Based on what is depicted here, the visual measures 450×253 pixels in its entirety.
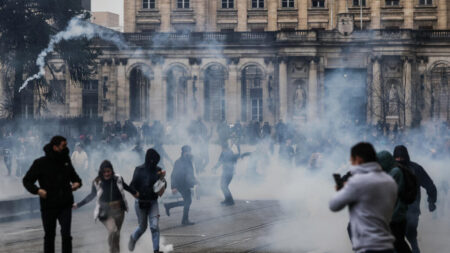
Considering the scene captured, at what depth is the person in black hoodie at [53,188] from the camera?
408 inches

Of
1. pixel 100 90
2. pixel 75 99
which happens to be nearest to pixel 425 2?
pixel 100 90

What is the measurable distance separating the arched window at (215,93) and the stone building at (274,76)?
76mm

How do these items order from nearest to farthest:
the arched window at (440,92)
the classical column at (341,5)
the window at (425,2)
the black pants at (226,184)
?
the black pants at (226,184)
the arched window at (440,92)
the classical column at (341,5)
the window at (425,2)

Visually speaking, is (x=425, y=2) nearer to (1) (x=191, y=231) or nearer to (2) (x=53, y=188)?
(1) (x=191, y=231)

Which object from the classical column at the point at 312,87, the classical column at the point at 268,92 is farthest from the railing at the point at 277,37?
the classical column at the point at 312,87

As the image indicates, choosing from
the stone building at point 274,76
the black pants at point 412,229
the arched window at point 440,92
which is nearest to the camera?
the black pants at point 412,229

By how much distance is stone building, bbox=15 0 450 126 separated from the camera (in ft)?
181

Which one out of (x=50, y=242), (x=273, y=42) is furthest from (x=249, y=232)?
(x=273, y=42)

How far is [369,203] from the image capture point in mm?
7336

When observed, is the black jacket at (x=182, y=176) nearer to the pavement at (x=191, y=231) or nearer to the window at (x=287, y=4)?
the pavement at (x=191, y=231)

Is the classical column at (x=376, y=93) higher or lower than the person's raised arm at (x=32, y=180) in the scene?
higher

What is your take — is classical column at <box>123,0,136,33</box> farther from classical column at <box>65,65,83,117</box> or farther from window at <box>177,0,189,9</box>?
classical column at <box>65,65,83,117</box>

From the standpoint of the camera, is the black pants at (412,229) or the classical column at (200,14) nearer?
the black pants at (412,229)

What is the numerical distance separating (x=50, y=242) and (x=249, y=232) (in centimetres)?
616
